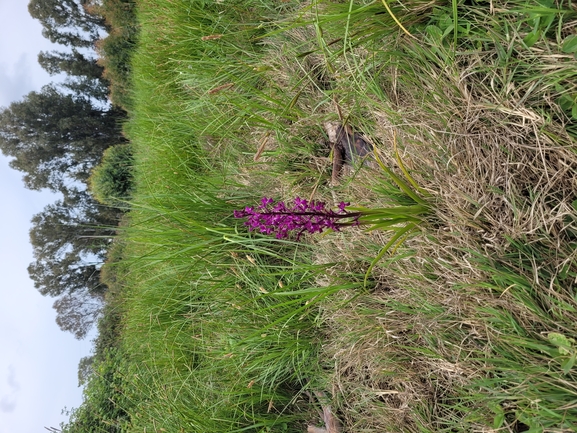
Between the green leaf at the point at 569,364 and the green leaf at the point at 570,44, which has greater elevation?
the green leaf at the point at 570,44

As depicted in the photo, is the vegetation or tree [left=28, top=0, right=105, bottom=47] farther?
tree [left=28, top=0, right=105, bottom=47]

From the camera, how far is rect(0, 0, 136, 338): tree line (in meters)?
10.0

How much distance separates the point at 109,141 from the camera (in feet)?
37.1

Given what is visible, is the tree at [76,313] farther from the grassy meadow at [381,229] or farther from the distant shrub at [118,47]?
the grassy meadow at [381,229]

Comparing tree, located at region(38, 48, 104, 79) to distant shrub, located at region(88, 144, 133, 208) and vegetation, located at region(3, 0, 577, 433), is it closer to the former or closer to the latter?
distant shrub, located at region(88, 144, 133, 208)

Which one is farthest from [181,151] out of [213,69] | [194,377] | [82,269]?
[82,269]

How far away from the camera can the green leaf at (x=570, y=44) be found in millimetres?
1050

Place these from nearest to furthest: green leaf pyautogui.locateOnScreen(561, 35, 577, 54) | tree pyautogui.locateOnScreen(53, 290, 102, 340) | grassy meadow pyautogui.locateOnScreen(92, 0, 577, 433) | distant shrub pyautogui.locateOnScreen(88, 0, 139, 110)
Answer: green leaf pyautogui.locateOnScreen(561, 35, 577, 54) < grassy meadow pyautogui.locateOnScreen(92, 0, 577, 433) < distant shrub pyautogui.locateOnScreen(88, 0, 139, 110) < tree pyautogui.locateOnScreen(53, 290, 102, 340)

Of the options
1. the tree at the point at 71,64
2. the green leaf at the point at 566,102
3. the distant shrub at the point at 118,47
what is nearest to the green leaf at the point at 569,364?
the green leaf at the point at 566,102

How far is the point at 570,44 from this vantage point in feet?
3.46

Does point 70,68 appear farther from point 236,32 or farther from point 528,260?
point 528,260

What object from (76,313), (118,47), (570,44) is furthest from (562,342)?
(76,313)

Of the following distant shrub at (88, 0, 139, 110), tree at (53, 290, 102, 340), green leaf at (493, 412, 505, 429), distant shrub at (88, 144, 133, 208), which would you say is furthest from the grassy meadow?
tree at (53, 290, 102, 340)

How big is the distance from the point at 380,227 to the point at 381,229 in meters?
0.24
